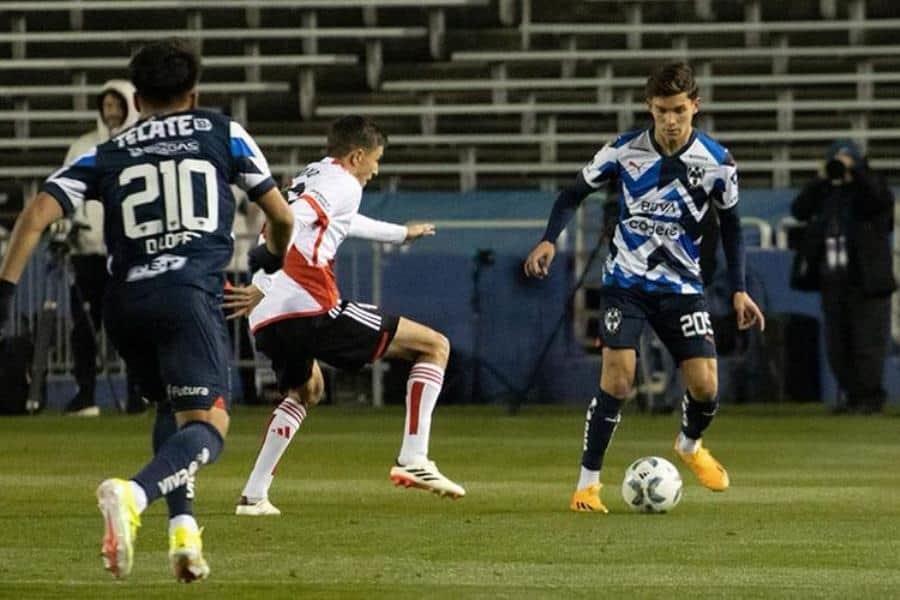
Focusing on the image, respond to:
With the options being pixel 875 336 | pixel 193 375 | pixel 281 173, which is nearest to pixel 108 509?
pixel 193 375

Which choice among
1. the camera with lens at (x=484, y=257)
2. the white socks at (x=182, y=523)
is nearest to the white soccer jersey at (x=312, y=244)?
the white socks at (x=182, y=523)

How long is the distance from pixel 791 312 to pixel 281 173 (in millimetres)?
5512

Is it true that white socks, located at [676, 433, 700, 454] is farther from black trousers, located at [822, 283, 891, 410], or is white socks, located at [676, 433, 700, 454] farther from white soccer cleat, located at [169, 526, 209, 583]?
black trousers, located at [822, 283, 891, 410]

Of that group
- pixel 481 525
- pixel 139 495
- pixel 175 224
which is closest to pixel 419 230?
pixel 481 525

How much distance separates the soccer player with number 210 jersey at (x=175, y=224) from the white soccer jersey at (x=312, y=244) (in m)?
2.98

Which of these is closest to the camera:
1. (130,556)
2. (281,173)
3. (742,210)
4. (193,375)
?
(130,556)

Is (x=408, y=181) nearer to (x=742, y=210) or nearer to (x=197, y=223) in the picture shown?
(x=742, y=210)

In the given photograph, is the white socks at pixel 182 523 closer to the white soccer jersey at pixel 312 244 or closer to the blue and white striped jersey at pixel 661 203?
the white soccer jersey at pixel 312 244

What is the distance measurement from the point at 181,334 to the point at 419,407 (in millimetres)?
3517

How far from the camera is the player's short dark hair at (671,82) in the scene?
34.2 ft

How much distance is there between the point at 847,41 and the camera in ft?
79.5

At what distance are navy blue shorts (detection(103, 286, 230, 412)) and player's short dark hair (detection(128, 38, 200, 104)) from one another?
0.60m

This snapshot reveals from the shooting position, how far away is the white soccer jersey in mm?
10508

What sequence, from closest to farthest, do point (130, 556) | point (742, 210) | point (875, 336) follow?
point (130, 556) < point (875, 336) < point (742, 210)
